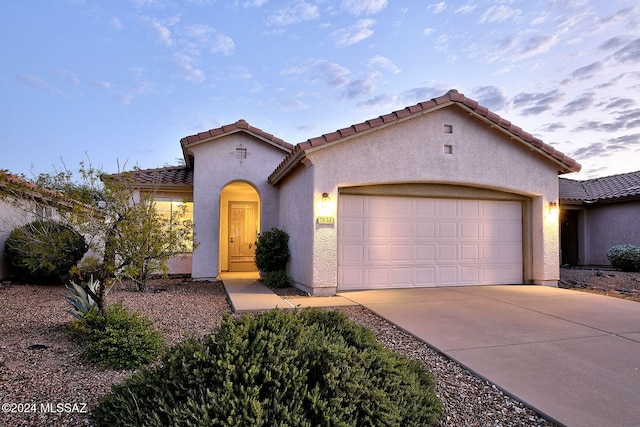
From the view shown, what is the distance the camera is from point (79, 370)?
389cm

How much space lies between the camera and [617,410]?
2.99m

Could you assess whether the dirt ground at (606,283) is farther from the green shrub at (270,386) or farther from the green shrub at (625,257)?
the green shrub at (270,386)

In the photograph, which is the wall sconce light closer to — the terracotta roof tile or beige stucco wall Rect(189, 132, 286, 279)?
beige stucco wall Rect(189, 132, 286, 279)

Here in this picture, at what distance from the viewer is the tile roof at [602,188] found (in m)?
14.7

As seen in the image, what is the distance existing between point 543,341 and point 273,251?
6835 millimetres

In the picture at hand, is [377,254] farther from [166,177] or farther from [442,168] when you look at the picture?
[166,177]

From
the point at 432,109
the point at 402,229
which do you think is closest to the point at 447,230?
the point at 402,229

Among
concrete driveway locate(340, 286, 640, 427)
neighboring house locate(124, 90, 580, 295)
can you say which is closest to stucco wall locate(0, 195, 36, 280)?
neighboring house locate(124, 90, 580, 295)

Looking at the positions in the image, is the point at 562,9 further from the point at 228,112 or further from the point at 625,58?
the point at 228,112

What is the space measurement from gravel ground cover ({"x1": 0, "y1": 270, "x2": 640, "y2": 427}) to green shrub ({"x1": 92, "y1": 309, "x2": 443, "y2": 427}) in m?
0.57

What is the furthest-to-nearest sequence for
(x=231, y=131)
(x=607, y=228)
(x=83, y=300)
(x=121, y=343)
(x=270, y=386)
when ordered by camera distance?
(x=607, y=228)
(x=231, y=131)
(x=83, y=300)
(x=121, y=343)
(x=270, y=386)

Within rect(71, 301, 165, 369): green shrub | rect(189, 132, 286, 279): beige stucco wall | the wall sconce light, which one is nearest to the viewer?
rect(71, 301, 165, 369): green shrub

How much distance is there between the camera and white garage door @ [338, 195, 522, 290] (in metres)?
9.12

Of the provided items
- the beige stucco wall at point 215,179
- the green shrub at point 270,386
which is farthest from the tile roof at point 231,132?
the green shrub at point 270,386
